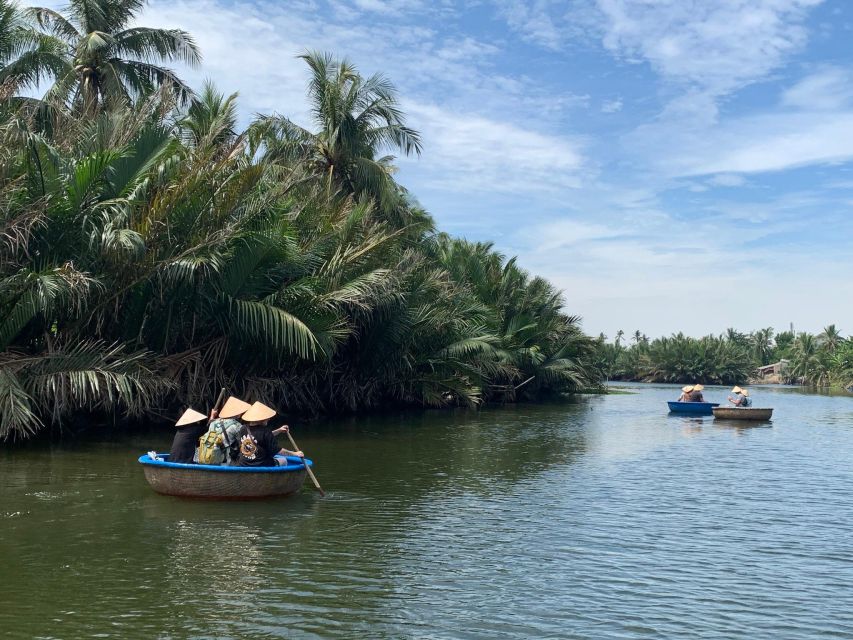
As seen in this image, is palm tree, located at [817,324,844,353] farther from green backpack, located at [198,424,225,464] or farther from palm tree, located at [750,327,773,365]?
green backpack, located at [198,424,225,464]

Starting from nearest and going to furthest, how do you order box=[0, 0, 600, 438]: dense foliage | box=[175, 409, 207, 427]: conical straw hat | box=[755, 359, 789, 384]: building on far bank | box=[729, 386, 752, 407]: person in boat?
1. box=[175, 409, 207, 427]: conical straw hat
2. box=[0, 0, 600, 438]: dense foliage
3. box=[729, 386, 752, 407]: person in boat
4. box=[755, 359, 789, 384]: building on far bank

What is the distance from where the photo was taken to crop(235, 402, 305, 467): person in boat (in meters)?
12.8

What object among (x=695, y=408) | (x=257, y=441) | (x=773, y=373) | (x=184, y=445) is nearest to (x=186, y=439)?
(x=184, y=445)

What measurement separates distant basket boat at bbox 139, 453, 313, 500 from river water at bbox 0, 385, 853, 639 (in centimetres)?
21

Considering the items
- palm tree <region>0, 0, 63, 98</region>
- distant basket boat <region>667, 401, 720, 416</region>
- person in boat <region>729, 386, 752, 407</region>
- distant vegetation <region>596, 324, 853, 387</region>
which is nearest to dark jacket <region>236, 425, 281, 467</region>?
palm tree <region>0, 0, 63, 98</region>

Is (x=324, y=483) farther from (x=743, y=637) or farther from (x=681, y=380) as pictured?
(x=681, y=380)

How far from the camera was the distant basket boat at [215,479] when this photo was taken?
12336 millimetres

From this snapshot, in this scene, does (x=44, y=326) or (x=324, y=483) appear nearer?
(x=324, y=483)

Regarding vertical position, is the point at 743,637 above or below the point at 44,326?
below

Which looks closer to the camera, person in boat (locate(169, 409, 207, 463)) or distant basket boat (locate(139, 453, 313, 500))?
distant basket boat (locate(139, 453, 313, 500))

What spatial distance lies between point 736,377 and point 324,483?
106 metres

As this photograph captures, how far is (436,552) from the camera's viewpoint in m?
10.0

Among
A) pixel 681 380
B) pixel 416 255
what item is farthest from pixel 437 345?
pixel 681 380

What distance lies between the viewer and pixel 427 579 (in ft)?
29.0
